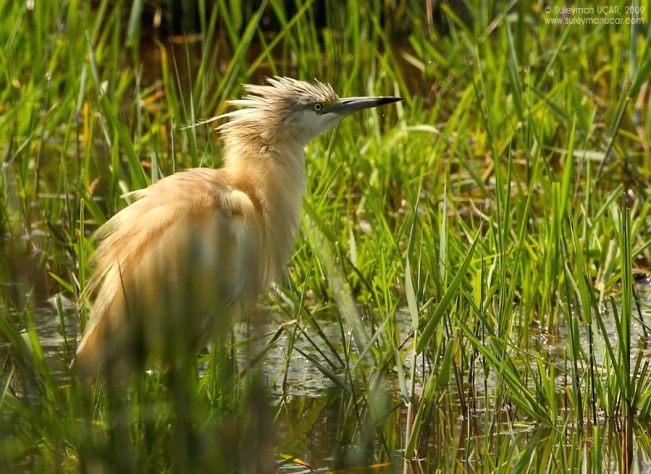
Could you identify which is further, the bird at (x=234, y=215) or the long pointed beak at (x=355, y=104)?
the long pointed beak at (x=355, y=104)

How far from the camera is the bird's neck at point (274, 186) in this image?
11.5 ft

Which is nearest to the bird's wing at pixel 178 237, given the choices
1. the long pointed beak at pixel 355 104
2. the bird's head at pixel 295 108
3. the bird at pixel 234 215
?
the bird at pixel 234 215

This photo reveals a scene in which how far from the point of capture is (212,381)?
2.63 metres

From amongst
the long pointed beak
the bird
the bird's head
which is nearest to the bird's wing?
the bird

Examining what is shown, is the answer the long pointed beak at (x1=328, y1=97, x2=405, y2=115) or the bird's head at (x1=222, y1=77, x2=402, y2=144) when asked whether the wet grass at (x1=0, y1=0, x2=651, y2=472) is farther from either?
the long pointed beak at (x1=328, y1=97, x2=405, y2=115)

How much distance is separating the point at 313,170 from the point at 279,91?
0.87 m

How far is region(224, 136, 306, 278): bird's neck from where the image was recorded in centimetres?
351

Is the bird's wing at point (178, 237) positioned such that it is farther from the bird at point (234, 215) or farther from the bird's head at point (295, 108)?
the bird's head at point (295, 108)

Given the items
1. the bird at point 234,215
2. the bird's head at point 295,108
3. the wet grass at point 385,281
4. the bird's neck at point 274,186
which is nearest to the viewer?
the wet grass at point 385,281

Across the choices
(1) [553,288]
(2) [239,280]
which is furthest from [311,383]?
(1) [553,288]

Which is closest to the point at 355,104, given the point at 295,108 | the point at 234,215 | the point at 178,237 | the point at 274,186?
the point at 295,108

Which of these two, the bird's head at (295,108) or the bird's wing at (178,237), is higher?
the bird's head at (295,108)

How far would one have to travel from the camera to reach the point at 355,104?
381 centimetres

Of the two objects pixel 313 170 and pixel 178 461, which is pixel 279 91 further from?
pixel 178 461
